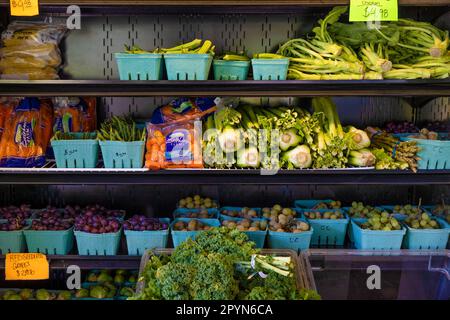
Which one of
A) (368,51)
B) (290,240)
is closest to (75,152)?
(290,240)

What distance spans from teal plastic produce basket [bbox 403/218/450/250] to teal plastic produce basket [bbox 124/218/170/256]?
1.38 meters

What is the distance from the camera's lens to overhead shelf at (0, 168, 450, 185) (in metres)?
2.61

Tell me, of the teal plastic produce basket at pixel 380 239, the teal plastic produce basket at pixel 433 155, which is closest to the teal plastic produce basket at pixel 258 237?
the teal plastic produce basket at pixel 380 239

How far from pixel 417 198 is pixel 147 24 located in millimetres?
2042

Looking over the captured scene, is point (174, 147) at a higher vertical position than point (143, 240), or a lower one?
higher

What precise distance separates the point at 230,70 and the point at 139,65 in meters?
0.46

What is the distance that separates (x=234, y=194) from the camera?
10.7ft

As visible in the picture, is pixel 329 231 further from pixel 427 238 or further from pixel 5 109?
pixel 5 109

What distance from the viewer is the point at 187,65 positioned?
8.19 ft

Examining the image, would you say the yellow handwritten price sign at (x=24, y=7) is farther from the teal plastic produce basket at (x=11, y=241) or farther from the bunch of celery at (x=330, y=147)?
the bunch of celery at (x=330, y=147)

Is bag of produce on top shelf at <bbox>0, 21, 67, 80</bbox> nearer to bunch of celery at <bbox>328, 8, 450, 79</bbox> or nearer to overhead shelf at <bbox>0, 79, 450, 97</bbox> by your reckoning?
overhead shelf at <bbox>0, 79, 450, 97</bbox>

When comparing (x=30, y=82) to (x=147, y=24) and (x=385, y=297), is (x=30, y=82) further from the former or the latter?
(x=385, y=297)

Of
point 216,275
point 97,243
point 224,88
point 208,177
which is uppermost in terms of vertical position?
point 224,88
